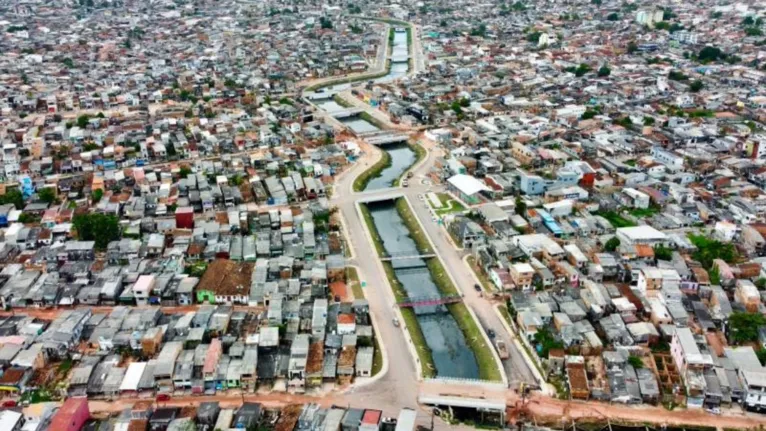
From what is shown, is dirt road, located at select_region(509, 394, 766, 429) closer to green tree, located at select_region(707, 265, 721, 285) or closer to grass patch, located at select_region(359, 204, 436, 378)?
grass patch, located at select_region(359, 204, 436, 378)

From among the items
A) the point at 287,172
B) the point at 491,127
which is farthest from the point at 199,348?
the point at 491,127

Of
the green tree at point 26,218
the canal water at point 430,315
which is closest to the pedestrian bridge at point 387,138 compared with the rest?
the canal water at point 430,315

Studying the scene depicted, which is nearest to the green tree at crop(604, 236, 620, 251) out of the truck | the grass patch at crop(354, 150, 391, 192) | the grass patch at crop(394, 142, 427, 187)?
the truck

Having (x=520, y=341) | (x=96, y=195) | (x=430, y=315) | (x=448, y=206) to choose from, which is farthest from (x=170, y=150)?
(x=520, y=341)

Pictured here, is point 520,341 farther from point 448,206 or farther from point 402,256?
point 448,206

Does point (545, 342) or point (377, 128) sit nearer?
point (545, 342)

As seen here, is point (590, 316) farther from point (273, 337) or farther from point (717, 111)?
point (717, 111)

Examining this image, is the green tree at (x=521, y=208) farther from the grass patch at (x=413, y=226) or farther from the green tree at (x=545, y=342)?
the green tree at (x=545, y=342)

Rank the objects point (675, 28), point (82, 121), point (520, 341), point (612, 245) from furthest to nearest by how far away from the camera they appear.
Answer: point (675, 28) < point (82, 121) < point (612, 245) < point (520, 341)
